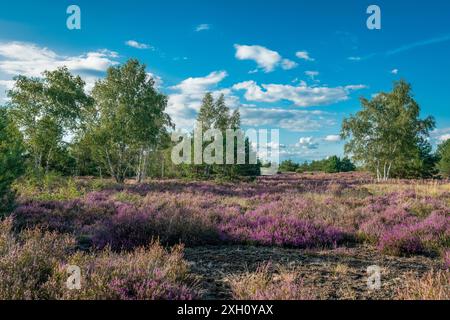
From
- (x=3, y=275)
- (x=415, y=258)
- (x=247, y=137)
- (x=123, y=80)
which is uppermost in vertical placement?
(x=123, y=80)

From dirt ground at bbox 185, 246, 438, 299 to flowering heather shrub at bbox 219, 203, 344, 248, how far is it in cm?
46

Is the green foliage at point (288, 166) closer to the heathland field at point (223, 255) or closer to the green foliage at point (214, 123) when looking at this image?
the green foliage at point (214, 123)

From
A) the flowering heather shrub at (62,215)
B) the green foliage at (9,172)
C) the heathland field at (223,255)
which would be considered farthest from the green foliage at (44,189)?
the green foliage at (9,172)

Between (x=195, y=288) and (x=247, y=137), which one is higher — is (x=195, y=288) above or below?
below

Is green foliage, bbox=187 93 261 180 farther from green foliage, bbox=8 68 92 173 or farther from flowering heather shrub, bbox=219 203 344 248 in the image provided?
flowering heather shrub, bbox=219 203 344 248

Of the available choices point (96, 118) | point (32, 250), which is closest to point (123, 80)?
point (96, 118)

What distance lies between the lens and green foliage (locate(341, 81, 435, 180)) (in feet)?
130

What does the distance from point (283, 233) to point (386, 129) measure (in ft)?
119

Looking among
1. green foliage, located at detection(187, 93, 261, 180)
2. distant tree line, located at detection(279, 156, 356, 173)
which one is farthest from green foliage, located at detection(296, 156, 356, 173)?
green foliage, located at detection(187, 93, 261, 180)

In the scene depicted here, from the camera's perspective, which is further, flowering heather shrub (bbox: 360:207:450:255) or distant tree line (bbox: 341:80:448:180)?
distant tree line (bbox: 341:80:448:180)

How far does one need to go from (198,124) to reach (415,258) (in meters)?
32.8

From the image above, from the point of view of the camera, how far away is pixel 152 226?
23.7 ft

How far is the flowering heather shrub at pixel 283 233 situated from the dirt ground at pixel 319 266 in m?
0.46
